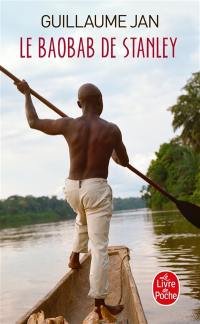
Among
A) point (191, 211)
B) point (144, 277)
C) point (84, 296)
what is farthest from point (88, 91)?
point (144, 277)

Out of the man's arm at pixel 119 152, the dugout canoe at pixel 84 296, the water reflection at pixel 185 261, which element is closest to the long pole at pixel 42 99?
the man's arm at pixel 119 152

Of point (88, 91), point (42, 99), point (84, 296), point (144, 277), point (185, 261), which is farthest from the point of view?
point (185, 261)

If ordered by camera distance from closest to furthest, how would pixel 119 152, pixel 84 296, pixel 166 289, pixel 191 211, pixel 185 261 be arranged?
pixel 119 152, pixel 84 296, pixel 191 211, pixel 166 289, pixel 185 261

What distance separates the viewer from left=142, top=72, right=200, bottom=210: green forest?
3819cm

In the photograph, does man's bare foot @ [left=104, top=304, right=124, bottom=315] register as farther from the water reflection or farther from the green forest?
the green forest

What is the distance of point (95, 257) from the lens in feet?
12.6

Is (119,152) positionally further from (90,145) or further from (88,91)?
(88,91)

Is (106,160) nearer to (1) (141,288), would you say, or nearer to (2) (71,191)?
(2) (71,191)

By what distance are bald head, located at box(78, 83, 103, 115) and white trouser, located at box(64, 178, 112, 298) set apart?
55 centimetres

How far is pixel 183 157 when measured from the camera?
59.4 m

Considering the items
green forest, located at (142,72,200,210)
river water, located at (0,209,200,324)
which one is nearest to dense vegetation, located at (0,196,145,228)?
green forest, located at (142,72,200,210)

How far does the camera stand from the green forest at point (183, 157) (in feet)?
125

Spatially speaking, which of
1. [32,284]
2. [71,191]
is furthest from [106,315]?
[32,284]

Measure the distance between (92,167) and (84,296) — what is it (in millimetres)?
1565
